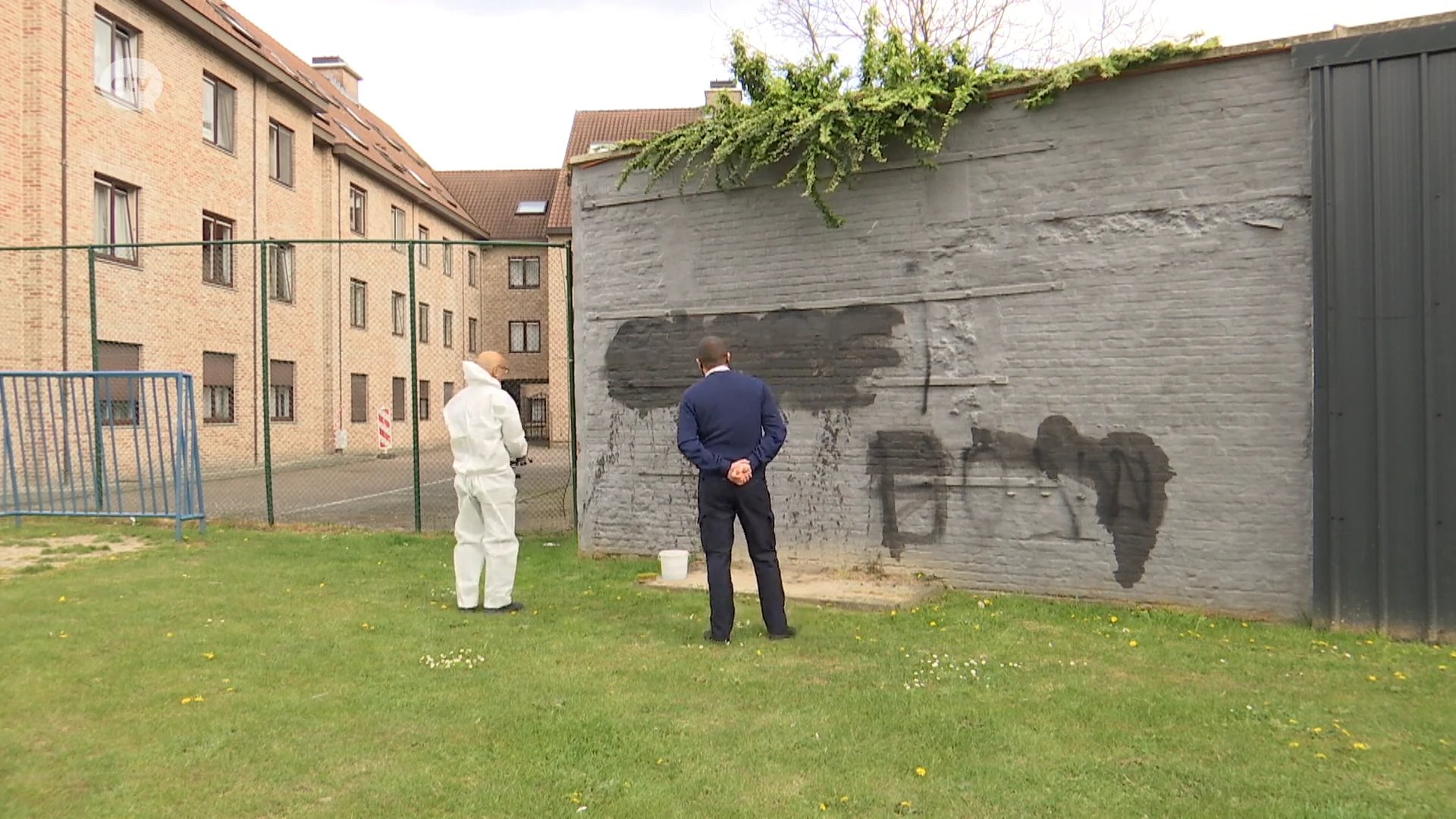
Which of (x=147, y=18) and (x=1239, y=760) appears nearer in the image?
(x=1239, y=760)

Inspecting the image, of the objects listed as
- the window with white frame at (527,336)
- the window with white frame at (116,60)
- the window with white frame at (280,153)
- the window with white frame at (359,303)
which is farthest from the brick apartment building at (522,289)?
the window with white frame at (116,60)

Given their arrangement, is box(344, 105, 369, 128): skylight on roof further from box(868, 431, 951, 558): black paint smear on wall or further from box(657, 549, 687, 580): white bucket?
box(868, 431, 951, 558): black paint smear on wall

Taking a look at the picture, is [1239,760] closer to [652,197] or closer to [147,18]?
[652,197]

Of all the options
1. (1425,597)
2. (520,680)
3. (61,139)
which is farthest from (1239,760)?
(61,139)

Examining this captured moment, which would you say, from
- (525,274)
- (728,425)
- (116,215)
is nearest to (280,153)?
(116,215)

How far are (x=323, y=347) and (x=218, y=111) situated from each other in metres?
6.09

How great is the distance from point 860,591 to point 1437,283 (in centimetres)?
400

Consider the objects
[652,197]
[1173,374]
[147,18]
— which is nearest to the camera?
[1173,374]

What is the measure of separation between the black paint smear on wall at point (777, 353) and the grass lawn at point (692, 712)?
1.82 m

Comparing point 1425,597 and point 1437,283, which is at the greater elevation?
point 1437,283

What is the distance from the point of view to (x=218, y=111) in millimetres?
21719

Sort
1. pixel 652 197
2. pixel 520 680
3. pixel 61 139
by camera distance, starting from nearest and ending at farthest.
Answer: pixel 520 680 < pixel 652 197 < pixel 61 139

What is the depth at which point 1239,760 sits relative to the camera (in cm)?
405

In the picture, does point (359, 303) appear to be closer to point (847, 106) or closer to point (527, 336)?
point (527, 336)
